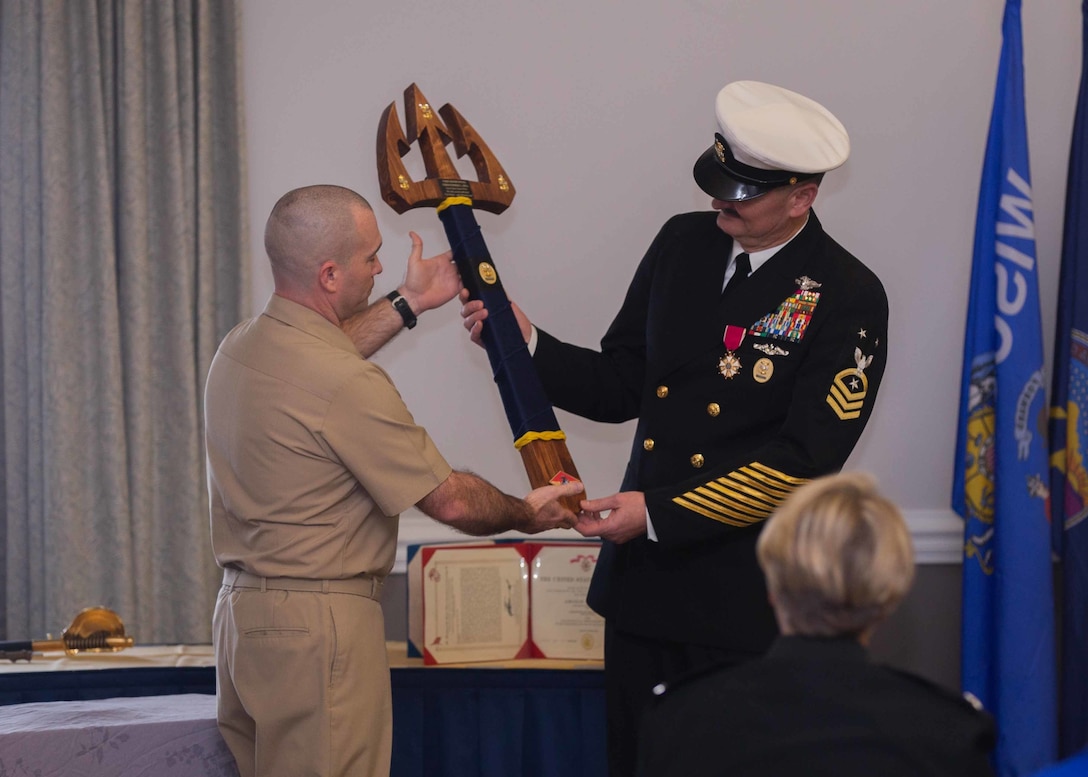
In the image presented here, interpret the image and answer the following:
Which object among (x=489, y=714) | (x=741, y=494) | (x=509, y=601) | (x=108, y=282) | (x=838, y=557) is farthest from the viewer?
(x=108, y=282)

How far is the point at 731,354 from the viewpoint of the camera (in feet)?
7.26

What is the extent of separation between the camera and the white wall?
128 inches

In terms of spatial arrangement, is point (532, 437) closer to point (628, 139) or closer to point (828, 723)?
point (828, 723)

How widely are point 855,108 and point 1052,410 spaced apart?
98 centimetres

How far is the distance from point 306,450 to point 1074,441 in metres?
1.91

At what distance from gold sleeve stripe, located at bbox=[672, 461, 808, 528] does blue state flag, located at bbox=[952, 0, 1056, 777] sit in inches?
39.6

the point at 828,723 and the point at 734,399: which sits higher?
the point at 734,399

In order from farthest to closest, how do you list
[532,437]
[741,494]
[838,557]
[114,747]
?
1. [114,747]
2. [532,437]
3. [741,494]
4. [838,557]

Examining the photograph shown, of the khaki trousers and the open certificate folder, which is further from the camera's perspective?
the open certificate folder

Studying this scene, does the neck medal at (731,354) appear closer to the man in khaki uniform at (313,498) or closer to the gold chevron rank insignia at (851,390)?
the gold chevron rank insignia at (851,390)

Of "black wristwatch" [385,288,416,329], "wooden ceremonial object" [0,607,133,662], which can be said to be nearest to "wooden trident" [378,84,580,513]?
"black wristwatch" [385,288,416,329]

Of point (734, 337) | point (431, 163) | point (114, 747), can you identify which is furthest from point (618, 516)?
point (114, 747)

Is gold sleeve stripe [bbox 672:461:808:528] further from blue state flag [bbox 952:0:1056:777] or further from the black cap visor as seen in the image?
blue state flag [bbox 952:0:1056:777]

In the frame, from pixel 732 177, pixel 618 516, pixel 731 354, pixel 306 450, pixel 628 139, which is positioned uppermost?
pixel 628 139
